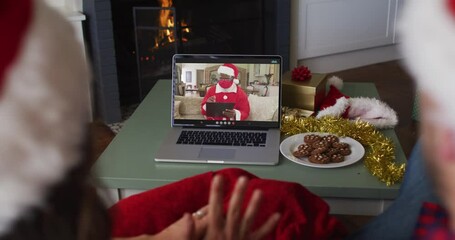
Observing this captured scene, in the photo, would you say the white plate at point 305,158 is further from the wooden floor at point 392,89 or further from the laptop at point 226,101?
the wooden floor at point 392,89

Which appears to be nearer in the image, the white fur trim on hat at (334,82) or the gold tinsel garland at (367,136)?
the gold tinsel garland at (367,136)

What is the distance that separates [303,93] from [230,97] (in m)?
0.26

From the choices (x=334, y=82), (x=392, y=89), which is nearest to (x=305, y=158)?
(x=334, y=82)

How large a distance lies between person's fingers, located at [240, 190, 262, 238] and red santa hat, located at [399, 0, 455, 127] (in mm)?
232

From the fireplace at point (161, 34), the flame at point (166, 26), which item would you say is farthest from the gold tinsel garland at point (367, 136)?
the flame at point (166, 26)

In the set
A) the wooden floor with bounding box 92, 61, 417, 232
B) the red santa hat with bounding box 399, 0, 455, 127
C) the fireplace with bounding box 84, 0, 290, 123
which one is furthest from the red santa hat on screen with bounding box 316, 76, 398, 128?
the fireplace with bounding box 84, 0, 290, 123

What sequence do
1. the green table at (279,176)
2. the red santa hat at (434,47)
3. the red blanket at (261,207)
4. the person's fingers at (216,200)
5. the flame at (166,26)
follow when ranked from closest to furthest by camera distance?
the red santa hat at (434,47) < the person's fingers at (216,200) < the red blanket at (261,207) < the green table at (279,176) < the flame at (166,26)

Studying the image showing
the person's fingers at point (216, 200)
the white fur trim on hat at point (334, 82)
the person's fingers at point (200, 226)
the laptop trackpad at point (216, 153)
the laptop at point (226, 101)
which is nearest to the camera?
the person's fingers at point (216, 200)

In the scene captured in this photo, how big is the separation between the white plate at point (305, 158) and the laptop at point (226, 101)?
44mm

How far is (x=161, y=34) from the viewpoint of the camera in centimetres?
290

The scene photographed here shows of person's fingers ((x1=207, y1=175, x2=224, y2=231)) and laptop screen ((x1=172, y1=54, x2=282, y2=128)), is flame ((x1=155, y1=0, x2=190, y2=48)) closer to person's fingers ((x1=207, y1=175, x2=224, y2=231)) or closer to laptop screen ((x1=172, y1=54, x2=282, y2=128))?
laptop screen ((x1=172, y1=54, x2=282, y2=128))

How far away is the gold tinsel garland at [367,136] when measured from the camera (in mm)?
1236

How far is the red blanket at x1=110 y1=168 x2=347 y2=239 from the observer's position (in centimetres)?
98

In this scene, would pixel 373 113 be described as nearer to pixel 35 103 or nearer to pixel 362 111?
pixel 362 111
